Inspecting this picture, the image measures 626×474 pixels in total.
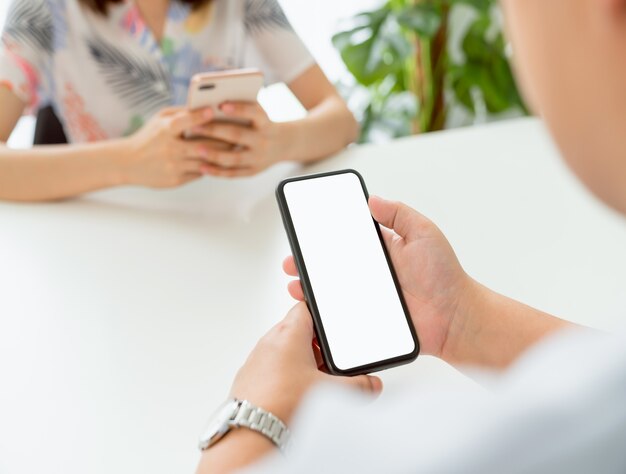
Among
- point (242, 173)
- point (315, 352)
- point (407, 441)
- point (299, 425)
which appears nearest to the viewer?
point (407, 441)

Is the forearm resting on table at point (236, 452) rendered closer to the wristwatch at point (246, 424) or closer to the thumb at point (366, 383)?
the wristwatch at point (246, 424)

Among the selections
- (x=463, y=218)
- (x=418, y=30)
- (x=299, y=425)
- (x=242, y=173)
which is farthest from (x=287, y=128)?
(x=418, y=30)

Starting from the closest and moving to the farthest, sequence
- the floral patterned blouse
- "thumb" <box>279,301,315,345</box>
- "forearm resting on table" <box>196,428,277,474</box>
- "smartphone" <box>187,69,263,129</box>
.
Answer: "forearm resting on table" <box>196,428,277,474</box>, "thumb" <box>279,301,315,345</box>, "smartphone" <box>187,69,263,129</box>, the floral patterned blouse

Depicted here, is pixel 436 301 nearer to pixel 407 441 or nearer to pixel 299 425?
pixel 299 425

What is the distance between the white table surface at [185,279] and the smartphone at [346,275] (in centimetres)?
4

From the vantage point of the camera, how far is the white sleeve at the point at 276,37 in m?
1.20

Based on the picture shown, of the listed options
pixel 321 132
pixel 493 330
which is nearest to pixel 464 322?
pixel 493 330

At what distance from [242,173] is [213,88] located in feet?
0.45

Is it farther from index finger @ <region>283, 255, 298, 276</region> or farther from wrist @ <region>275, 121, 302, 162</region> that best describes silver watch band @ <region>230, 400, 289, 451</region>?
wrist @ <region>275, 121, 302, 162</region>

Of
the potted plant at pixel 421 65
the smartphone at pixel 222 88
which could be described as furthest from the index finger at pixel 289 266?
the potted plant at pixel 421 65

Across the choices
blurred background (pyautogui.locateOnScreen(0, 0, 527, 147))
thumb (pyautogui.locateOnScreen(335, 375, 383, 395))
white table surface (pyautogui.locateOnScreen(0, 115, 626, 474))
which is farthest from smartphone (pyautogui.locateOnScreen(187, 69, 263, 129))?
blurred background (pyautogui.locateOnScreen(0, 0, 527, 147))

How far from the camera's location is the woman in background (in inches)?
36.0

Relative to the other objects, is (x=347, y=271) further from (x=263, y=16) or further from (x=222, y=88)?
(x=263, y=16)

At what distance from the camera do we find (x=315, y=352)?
0.59 m
